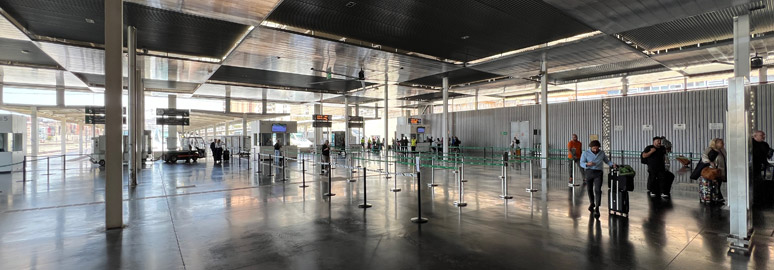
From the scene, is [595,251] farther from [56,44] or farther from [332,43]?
[56,44]

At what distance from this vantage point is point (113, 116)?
20.4 ft

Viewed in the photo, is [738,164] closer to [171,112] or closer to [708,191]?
[708,191]

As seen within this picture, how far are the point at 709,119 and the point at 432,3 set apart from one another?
16739 millimetres

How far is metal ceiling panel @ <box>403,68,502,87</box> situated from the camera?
22.6 m

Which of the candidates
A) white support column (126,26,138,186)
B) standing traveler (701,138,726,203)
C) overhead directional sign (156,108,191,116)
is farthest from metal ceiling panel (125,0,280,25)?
overhead directional sign (156,108,191,116)

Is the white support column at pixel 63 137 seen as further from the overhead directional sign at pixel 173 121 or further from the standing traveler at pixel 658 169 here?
the standing traveler at pixel 658 169

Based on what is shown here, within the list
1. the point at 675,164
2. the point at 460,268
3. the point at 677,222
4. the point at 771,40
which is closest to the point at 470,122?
the point at 675,164

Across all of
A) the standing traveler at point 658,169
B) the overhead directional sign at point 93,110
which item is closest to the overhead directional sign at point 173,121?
the overhead directional sign at point 93,110

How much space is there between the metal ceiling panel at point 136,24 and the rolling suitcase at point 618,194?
12.2 meters

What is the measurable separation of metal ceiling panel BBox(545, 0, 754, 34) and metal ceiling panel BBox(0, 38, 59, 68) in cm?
2057

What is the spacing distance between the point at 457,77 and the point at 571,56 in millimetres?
8500

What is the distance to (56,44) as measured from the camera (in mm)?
14555

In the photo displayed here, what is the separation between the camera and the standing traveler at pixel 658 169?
8421 mm

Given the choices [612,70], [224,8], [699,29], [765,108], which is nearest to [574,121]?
[612,70]
